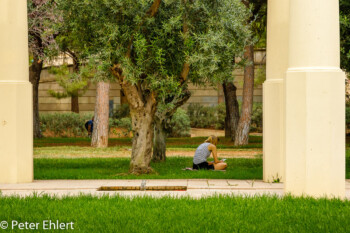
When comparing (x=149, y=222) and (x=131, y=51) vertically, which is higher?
(x=131, y=51)

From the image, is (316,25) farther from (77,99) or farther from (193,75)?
(77,99)

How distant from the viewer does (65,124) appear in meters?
36.3

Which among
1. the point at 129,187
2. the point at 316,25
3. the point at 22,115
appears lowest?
the point at 129,187

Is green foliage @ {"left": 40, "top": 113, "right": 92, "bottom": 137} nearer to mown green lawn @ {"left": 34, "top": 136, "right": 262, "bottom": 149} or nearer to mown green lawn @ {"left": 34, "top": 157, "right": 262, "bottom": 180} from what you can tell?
mown green lawn @ {"left": 34, "top": 136, "right": 262, "bottom": 149}

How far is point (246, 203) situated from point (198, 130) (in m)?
29.0

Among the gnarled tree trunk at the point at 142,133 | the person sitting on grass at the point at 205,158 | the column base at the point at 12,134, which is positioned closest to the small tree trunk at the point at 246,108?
the person sitting on grass at the point at 205,158

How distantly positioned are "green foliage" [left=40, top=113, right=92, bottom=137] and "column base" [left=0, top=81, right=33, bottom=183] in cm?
2342

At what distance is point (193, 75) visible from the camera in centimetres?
1438

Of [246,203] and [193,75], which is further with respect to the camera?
[193,75]

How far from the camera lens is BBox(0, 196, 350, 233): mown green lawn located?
24.3 ft

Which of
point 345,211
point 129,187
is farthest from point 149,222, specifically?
point 129,187

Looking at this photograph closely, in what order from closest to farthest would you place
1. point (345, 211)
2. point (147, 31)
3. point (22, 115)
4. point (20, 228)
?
1. point (20, 228)
2. point (345, 211)
3. point (22, 115)
4. point (147, 31)

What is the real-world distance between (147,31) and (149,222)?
7.34m

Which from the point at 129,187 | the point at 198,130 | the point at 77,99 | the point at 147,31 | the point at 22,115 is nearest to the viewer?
the point at 129,187
